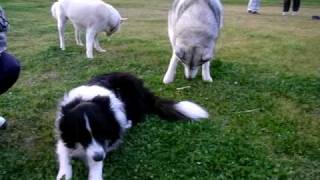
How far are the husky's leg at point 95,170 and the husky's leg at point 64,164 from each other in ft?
0.56

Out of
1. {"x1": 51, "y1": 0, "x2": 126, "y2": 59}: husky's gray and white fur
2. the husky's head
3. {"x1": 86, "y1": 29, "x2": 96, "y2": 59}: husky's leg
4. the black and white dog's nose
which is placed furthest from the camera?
{"x1": 86, "y1": 29, "x2": 96, "y2": 59}: husky's leg

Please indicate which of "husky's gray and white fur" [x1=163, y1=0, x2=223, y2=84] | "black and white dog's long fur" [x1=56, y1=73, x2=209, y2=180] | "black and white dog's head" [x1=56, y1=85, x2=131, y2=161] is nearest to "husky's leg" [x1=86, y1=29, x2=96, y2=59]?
"husky's gray and white fur" [x1=163, y1=0, x2=223, y2=84]

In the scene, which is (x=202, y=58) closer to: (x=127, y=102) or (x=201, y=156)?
(x=127, y=102)

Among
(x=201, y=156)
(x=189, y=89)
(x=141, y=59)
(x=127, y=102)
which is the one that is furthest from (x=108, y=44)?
(x=201, y=156)

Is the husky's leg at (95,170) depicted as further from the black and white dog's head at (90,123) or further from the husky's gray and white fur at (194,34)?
the husky's gray and white fur at (194,34)

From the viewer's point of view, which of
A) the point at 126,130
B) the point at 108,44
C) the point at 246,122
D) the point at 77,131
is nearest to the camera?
the point at 77,131

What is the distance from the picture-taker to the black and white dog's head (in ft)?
10.6

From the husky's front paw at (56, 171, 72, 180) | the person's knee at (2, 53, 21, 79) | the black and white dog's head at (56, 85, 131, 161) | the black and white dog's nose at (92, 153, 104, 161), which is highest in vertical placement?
the person's knee at (2, 53, 21, 79)

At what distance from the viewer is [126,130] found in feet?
13.9

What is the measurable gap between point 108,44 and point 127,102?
184 inches

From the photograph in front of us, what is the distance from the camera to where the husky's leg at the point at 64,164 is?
339 cm

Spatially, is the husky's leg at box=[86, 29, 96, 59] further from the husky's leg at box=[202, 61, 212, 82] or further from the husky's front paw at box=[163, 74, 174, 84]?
the husky's leg at box=[202, 61, 212, 82]

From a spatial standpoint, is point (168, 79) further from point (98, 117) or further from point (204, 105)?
point (98, 117)

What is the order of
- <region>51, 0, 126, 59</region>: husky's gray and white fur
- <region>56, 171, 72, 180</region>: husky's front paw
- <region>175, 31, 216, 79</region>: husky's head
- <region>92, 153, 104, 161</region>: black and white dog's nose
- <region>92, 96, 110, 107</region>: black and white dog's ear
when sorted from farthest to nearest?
<region>51, 0, 126, 59</region>: husky's gray and white fur < <region>175, 31, 216, 79</region>: husky's head < <region>92, 96, 110, 107</region>: black and white dog's ear < <region>56, 171, 72, 180</region>: husky's front paw < <region>92, 153, 104, 161</region>: black and white dog's nose
